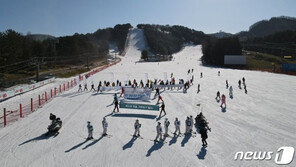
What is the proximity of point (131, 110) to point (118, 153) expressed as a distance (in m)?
8.35

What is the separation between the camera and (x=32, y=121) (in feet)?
57.9

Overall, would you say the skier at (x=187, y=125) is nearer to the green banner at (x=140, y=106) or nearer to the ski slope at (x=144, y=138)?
the ski slope at (x=144, y=138)

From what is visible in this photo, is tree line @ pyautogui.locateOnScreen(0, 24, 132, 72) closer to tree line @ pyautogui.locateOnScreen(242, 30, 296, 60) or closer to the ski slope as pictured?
the ski slope

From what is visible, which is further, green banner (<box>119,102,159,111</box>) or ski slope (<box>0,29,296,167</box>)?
green banner (<box>119,102,159,111</box>)

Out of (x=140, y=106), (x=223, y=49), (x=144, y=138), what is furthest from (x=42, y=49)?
(x=144, y=138)

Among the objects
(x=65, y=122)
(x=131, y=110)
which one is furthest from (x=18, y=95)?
(x=131, y=110)

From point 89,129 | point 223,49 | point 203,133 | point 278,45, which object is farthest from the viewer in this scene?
point 278,45

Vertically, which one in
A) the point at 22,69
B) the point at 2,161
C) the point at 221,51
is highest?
the point at 221,51

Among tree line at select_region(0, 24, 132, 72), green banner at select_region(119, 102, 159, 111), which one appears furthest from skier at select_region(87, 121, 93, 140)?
tree line at select_region(0, 24, 132, 72)

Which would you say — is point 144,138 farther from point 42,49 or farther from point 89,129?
point 42,49

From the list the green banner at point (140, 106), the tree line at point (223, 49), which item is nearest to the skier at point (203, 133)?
the green banner at point (140, 106)

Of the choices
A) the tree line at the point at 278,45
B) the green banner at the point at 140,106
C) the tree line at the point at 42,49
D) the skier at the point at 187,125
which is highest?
the tree line at the point at 278,45

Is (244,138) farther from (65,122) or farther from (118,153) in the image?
(65,122)

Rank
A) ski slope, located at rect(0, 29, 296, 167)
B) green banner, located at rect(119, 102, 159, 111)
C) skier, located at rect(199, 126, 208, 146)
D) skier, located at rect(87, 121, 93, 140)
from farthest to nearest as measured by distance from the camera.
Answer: green banner, located at rect(119, 102, 159, 111)
skier, located at rect(87, 121, 93, 140)
skier, located at rect(199, 126, 208, 146)
ski slope, located at rect(0, 29, 296, 167)
